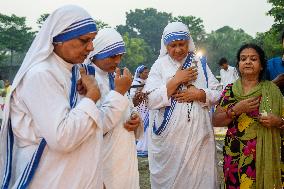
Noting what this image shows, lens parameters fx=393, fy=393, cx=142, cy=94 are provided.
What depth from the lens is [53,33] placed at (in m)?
2.43

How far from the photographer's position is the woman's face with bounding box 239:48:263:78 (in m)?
3.81

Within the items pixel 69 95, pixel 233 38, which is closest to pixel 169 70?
pixel 69 95

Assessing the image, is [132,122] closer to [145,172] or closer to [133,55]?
[145,172]

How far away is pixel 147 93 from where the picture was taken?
4.28 meters

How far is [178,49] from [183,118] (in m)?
0.75

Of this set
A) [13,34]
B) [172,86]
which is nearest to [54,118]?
[172,86]

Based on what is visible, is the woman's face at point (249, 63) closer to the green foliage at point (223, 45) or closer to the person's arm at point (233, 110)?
the person's arm at point (233, 110)

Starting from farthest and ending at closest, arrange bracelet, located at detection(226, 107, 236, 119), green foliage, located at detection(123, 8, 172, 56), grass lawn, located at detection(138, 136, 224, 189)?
1. green foliage, located at detection(123, 8, 172, 56)
2. grass lawn, located at detection(138, 136, 224, 189)
3. bracelet, located at detection(226, 107, 236, 119)

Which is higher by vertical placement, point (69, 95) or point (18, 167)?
point (69, 95)

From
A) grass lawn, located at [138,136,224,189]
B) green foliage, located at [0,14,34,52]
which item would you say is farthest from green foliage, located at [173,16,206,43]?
grass lawn, located at [138,136,224,189]

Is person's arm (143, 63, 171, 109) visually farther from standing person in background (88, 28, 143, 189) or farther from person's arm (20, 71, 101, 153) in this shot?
person's arm (20, 71, 101, 153)

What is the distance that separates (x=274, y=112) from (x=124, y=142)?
57.0 inches

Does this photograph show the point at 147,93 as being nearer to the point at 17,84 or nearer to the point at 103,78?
the point at 103,78

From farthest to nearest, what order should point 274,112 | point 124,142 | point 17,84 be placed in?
1. point 274,112
2. point 124,142
3. point 17,84
